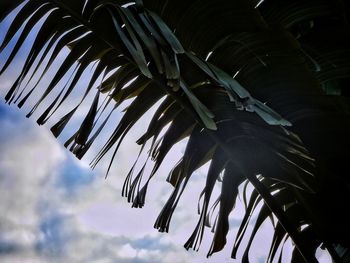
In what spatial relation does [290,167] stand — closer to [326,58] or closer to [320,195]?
[320,195]

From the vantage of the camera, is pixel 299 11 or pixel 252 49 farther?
pixel 299 11

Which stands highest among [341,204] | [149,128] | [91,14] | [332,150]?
[91,14]

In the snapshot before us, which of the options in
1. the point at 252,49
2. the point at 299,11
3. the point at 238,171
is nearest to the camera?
the point at 252,49

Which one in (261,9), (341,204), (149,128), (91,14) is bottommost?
(341,204)

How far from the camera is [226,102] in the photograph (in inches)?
42.9

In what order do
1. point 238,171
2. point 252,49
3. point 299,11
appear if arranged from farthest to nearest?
1. point 238,171
2. point 299,11
3. point 252,49

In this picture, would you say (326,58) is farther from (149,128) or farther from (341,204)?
(149,128)

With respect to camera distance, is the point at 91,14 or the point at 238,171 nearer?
the point at 91,14

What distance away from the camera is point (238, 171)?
1293mm

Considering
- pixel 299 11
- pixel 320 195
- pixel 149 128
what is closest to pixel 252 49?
pixel 299 11

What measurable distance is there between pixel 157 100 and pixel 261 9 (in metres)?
0.43

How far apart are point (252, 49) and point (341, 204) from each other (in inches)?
22.8

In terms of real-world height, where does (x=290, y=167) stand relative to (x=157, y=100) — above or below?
below

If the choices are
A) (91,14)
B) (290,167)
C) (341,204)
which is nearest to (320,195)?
(341,204)
